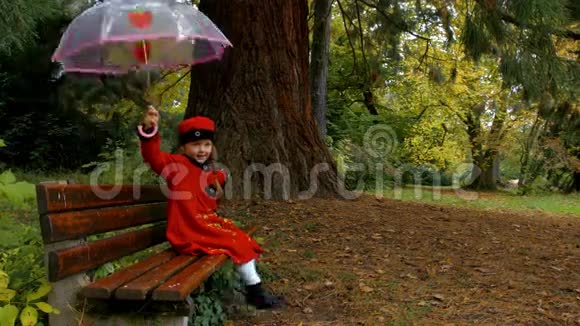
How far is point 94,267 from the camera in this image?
9.02 feet

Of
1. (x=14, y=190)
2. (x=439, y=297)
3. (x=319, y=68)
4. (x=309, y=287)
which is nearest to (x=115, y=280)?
(x=14, y=190)

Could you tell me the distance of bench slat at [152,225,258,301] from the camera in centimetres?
243

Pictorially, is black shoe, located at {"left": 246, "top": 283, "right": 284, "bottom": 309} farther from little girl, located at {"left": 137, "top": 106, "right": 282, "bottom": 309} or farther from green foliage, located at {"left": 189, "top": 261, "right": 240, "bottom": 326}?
green foliage, located at {"left": 189, "top": 261, "right": 240, "bottom": 326}

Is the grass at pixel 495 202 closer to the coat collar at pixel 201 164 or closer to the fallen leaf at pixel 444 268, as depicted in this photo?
the fallen leaf at pixel 444 268

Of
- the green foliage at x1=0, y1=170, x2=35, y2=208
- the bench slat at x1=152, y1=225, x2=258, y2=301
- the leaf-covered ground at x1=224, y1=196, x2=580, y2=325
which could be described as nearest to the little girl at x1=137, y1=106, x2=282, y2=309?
the bench slat at x1=152, y1=225, x2=258, y2=301

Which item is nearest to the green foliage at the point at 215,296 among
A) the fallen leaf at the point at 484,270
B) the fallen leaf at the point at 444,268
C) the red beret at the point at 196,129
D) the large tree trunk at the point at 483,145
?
the red beret at the point at 196,129

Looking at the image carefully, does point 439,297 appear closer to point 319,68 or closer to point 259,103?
point 259,103

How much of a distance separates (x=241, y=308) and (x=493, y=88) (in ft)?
73.2

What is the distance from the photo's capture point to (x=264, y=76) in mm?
6809

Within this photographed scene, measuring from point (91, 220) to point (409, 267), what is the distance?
280 centimetres

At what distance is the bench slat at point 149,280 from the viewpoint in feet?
7.96

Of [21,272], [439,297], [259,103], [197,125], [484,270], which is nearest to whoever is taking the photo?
[21,272]

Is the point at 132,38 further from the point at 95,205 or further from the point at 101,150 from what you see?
the point at 101,150

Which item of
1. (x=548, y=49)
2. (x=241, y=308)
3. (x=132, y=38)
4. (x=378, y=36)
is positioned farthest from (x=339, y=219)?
(x=378, y=36)
